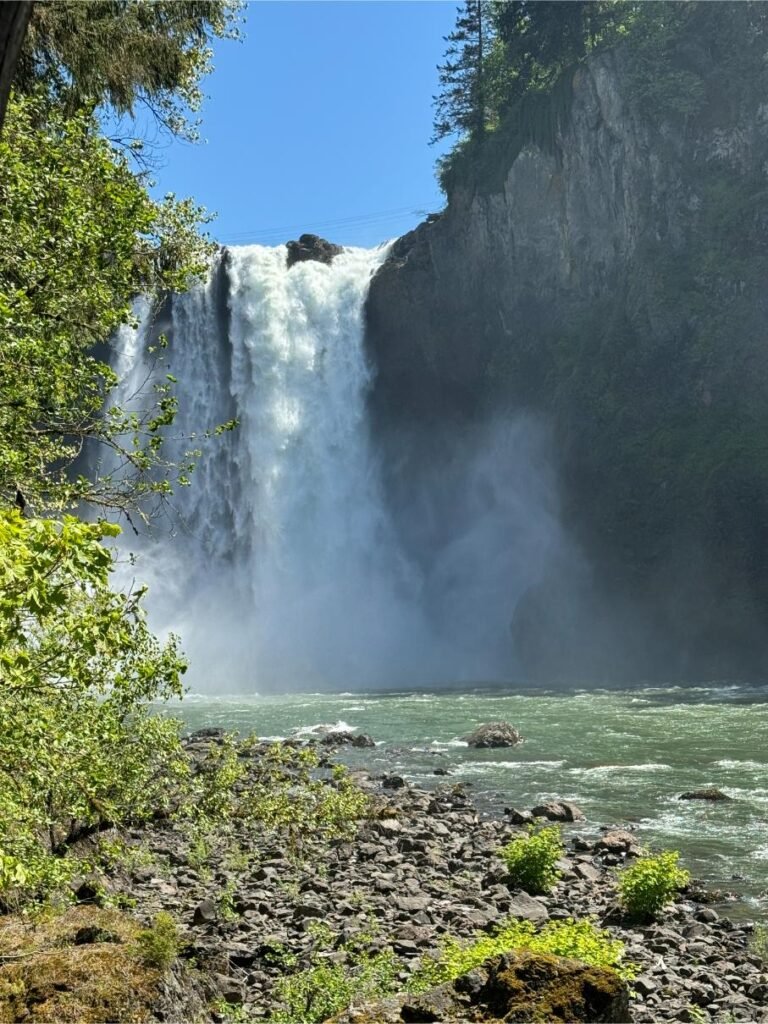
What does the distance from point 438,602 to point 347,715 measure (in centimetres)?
2129

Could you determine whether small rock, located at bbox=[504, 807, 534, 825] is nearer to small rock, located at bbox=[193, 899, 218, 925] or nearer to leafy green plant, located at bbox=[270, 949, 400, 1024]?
small rock, located at bbox=[193, 899, 218, 925]

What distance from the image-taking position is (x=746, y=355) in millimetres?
40781

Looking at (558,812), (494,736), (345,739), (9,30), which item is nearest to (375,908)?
(558,812)

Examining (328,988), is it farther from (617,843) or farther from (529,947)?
(617,843)

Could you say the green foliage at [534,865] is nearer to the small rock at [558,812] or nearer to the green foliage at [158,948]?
the small rock at [558,812]

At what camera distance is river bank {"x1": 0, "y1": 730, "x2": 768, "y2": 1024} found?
782cm

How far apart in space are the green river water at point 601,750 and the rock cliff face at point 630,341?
8690mm

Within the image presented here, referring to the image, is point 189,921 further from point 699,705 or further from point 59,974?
point 699,705

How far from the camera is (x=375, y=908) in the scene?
10156 millimetres

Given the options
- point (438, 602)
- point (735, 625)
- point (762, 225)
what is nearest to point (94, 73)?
point (735, 625)

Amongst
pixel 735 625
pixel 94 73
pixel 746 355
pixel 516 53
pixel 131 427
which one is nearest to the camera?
pixel 131 427

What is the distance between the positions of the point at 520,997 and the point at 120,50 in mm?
8665

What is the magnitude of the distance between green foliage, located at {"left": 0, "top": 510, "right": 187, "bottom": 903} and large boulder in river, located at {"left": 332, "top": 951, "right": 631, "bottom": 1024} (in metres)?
2.22

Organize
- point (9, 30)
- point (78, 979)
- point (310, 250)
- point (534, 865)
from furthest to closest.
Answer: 1. point (310, 250)
2. point (534, 865)
3. point (78, 979)
4. point (9, 30)
